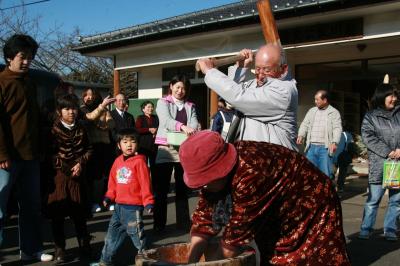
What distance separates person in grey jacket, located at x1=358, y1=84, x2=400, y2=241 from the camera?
5.66m

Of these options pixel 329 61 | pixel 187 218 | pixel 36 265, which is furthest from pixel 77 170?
pixel 329 61

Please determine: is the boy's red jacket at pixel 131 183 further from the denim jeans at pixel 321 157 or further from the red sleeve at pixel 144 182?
the denim jeans at pixel 321 157

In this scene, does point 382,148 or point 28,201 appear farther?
point 382,148

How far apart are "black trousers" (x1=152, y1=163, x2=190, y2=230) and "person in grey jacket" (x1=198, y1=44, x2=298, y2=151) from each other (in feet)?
8.37

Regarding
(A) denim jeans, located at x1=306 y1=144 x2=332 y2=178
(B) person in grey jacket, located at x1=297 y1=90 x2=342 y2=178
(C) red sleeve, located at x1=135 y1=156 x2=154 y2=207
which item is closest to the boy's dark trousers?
(C) red sleeve, located at x1=135 y1=156 x2=154 y2=207

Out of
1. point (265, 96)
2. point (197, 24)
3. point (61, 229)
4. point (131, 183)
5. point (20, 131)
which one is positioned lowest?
point (61, 229)

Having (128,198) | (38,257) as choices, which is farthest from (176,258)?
(38,257)

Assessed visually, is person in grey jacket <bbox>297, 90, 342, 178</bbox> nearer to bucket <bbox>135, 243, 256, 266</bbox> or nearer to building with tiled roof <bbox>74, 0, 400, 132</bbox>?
building with tiled roof <bbox>74, 0, 400, 132</bbox>

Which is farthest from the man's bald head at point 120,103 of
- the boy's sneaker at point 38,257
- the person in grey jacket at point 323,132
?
the boy's sneaker at point 38,257

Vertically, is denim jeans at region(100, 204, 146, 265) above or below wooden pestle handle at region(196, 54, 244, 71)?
below

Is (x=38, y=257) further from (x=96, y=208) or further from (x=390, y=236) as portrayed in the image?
(x=390, y=236)

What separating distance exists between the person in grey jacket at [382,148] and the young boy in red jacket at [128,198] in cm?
267

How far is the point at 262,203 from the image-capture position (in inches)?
Result: 87.7

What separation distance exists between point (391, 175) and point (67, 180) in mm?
3418
